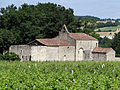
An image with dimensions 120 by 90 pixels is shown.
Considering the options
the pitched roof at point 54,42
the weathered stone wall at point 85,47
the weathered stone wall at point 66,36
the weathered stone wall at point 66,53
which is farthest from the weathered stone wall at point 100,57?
the pitched roof at point 54,42

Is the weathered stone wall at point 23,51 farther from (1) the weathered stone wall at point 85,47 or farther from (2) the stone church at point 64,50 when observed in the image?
(1) the weathered stone wall at point 85,47

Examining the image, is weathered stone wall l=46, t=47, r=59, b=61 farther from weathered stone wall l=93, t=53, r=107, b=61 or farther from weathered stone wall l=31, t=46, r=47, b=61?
weathered stone wall l=93, t=53, r=107, b=61

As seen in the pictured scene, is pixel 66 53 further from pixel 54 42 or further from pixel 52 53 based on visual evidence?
pixel 52 53

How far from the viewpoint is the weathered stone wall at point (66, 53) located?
46834mm

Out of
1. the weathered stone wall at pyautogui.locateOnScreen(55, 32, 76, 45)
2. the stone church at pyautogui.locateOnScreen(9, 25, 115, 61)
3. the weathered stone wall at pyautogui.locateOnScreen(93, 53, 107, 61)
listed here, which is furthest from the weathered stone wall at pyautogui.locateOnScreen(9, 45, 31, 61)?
the weathered stone wall at pyautogui.locateOnScreen(93, 53, 107, 61)

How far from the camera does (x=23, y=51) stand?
43844mm

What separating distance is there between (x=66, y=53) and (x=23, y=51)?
6795 millimetres

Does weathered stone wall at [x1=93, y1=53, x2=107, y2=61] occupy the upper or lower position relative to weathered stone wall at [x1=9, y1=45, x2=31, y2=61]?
lower

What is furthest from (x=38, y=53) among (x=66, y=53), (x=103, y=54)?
(x=103, y=54)

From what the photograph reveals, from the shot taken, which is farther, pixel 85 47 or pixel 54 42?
pixel 85 47

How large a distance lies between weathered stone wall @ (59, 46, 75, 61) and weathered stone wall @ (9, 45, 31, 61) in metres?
5.24

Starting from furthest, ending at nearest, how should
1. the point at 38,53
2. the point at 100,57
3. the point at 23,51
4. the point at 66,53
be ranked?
the point at 100,57, the point at 66,53, the point at 23,51, the point at 38,53

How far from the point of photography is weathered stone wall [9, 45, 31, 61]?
1698 inches

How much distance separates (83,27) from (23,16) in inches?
766
